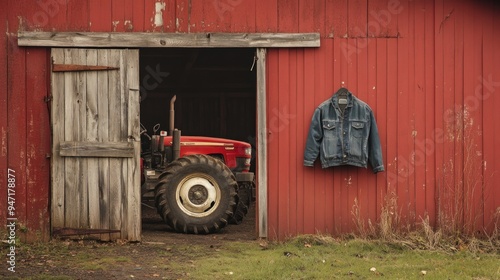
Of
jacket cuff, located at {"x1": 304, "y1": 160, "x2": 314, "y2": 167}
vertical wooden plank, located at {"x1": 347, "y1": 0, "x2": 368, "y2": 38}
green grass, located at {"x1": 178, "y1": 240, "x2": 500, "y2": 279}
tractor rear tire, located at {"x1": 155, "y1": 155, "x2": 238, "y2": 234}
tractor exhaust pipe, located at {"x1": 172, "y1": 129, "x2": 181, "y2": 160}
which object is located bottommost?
green grass, located at {"x1": 178, "y1": 240, "x2": 500, "y2": 279}

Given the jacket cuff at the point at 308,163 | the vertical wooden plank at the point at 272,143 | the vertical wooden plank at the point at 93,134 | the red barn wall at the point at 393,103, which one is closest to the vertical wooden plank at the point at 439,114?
the red barn wall at the point at 393,103

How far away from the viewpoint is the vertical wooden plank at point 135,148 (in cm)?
1070

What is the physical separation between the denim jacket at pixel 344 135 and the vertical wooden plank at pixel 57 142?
2874 mm

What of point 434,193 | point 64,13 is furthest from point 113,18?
point 434,193

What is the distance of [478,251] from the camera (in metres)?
9.97

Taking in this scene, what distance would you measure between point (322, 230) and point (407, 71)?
2.15m

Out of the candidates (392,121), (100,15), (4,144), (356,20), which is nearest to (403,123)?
(392,121)

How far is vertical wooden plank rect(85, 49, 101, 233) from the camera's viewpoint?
10.6 m

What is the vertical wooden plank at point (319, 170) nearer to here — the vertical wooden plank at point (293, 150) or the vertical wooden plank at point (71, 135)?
→ the vertical wooden plank at point (293, 150)

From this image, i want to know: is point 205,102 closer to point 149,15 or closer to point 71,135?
point 149,15

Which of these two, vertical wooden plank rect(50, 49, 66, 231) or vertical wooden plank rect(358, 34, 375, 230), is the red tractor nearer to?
vertical wooden plank rect(50, 49, 66, 231)

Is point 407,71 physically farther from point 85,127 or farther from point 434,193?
point 85,127

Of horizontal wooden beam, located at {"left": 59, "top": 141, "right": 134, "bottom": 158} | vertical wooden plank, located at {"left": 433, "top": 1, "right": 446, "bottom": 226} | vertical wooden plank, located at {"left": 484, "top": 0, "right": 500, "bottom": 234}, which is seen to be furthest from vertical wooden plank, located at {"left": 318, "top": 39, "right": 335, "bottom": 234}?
horizontal wooden beam, located at {"left": 59, "top": 141, "right": 134, "bottom": 158}

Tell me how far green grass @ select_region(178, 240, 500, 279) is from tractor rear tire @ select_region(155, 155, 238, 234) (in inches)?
51.9
